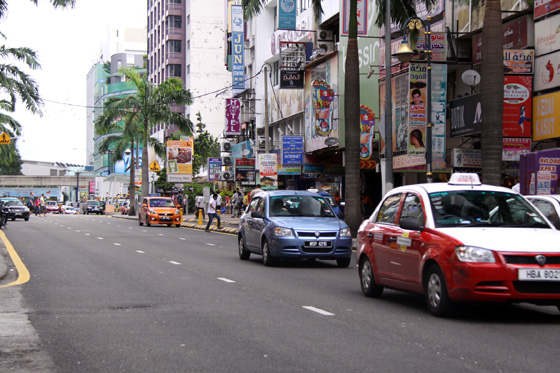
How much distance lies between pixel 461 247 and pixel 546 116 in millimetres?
18005

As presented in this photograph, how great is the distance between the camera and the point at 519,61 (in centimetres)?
2678

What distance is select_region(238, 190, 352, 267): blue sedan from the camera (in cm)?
1767

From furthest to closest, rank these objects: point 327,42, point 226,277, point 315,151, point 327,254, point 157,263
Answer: point 327,42, point 315,151, point 157,263, point 327,254, point 226,277

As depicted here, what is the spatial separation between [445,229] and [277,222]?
8184mm

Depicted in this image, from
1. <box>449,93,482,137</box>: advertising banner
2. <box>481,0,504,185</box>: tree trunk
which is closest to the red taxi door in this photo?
<box>481,0,504,185</box>: tree trunk

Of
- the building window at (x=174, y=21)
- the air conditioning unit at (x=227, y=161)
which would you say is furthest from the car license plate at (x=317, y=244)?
the building window at (x=174, y=21)

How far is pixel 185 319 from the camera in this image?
10023 mm

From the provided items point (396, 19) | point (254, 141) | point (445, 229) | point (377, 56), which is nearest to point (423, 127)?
point (396, 19)

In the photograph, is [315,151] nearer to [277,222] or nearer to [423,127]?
[423,127]

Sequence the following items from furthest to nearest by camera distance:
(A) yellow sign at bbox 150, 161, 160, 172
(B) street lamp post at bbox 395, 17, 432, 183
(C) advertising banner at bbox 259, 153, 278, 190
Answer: (A) yellow sign at bbox 150, 161, 160, 172
(C) advertising banner at bbox 259, 153, 278, 190
(B) street lamp post at bbox 395, 17, 432, 183

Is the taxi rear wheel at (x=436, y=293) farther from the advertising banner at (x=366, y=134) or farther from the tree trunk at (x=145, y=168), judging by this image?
the tree trunk at (x=145, y=168)

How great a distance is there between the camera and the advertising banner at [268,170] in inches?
1523

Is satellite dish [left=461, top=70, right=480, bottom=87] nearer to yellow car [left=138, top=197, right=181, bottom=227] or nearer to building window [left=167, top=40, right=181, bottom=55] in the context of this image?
yellow car [left=138, top=197, right=181, bottom=227]

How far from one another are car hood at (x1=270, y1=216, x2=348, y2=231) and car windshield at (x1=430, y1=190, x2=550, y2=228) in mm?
6996
